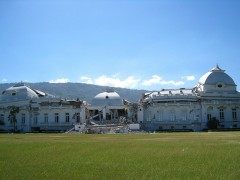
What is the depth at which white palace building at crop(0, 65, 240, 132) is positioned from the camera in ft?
328

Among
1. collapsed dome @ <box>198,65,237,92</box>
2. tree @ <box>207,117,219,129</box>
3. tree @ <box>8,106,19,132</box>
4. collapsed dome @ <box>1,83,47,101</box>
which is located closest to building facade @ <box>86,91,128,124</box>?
collapsed dome @ <box>1,83,47,101</box>

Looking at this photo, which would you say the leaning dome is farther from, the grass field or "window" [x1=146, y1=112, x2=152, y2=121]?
the grass field

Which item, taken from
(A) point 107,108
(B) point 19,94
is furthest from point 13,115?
(A) point 107,108

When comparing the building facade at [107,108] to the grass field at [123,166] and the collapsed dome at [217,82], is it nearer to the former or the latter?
the collapsed dome at [217,82]

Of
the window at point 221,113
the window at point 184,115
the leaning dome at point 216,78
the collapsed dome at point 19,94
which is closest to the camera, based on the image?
the window at point 184,115

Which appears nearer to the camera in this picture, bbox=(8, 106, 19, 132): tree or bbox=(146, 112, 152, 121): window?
bbox=(146, 112, 152, 121): window

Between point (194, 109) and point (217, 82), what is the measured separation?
11.4m

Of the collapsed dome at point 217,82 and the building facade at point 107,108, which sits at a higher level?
the collapsed dome at point 217,82

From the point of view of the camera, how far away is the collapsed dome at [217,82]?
342 ft

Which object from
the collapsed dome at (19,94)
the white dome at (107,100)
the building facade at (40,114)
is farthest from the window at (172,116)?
the collapsed dome at (19,94)

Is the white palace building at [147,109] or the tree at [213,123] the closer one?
the tree at [213,123]

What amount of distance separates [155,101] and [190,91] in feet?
39.7

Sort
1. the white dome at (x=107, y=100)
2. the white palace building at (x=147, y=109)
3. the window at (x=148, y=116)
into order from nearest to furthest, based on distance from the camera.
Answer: the white palace building at (x=147, y=109), the window at (x=148, y=116), the white dome at (x=107, y=100)

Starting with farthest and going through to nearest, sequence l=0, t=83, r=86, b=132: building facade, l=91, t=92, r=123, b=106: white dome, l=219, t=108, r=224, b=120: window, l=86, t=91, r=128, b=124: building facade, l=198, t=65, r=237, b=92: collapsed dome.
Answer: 1. l=91, t=92, r=123, b=106: white dome
2. l=86, t=91, r=128, b=124: building facade
3. l=0, t=83, r=86, b=132: building facade
4. l=198, t=65, r=237, b=92: collapsed dome
5. l=219, t=108, r=224, b=120: window
